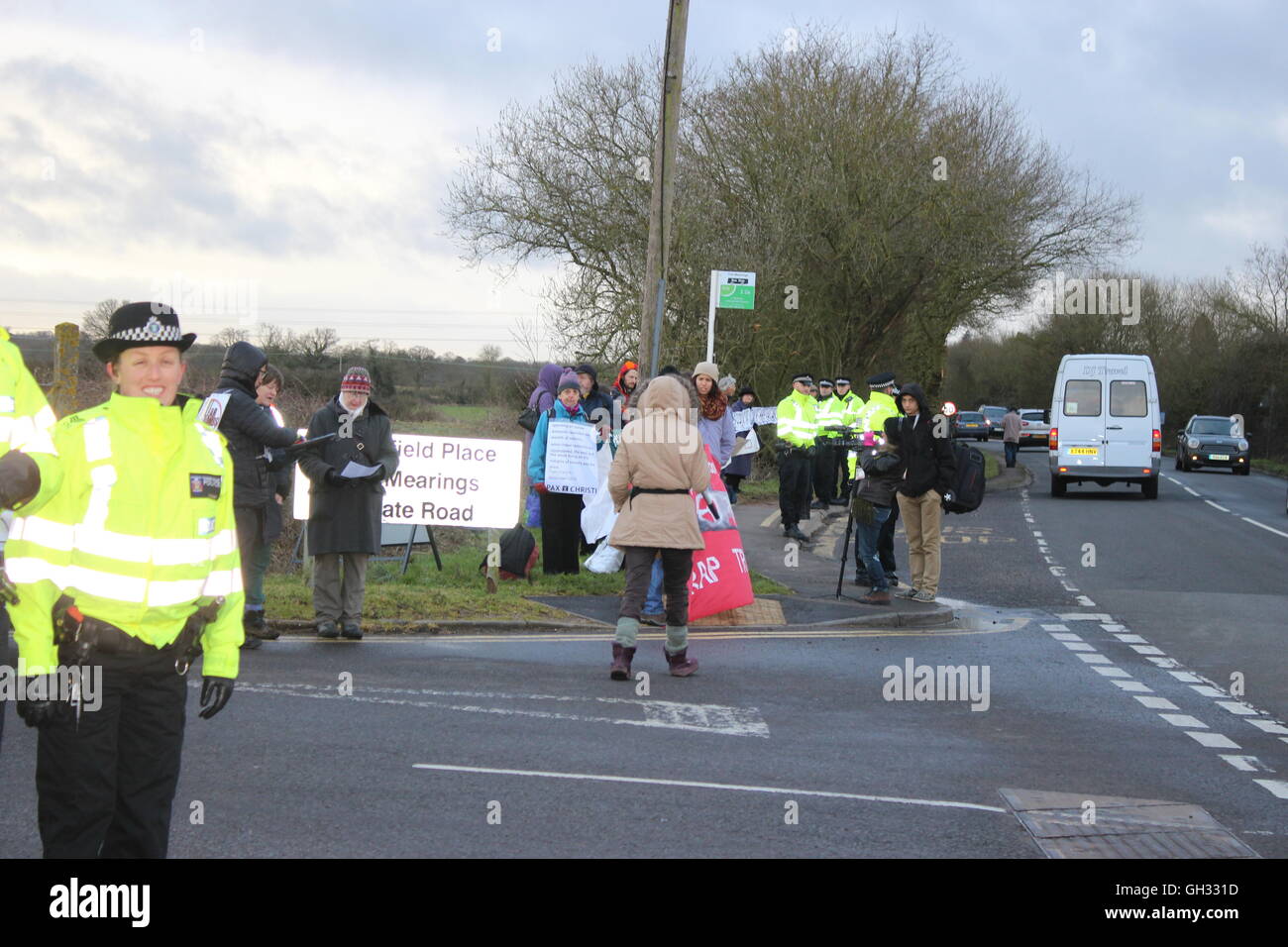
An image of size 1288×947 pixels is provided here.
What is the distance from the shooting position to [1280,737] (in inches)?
349

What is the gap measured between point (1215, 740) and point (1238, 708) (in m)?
1.26

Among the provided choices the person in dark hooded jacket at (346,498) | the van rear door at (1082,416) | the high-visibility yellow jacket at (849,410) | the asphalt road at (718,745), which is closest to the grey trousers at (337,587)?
the person in dark hooded jacket at (346,498)

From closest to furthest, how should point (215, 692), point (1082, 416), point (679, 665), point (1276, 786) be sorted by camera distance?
point (215, 692), point (1276, 786), point (679, 665), point (1082, 416)

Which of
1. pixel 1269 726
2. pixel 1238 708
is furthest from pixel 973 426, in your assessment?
pixel 1269 726

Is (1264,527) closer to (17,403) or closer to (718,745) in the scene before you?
(718,745)

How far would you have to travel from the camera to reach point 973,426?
72.0 m

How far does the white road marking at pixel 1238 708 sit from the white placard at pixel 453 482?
22.1 ft

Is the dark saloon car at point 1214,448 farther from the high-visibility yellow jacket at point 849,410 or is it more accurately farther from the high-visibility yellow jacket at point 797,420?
the high-visibility yellow jacket at point 797,420

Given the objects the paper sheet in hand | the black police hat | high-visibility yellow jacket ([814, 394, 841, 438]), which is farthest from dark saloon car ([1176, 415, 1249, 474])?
the black police hat

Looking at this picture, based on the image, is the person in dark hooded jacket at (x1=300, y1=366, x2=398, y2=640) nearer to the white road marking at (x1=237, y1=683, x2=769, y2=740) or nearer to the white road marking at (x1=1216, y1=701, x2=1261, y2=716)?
the white road marking at (x1=237, y1=683, x2=769, y2=740)

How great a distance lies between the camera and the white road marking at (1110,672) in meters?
11.1

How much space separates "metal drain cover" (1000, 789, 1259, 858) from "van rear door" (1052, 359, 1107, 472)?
2542cm
